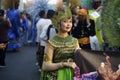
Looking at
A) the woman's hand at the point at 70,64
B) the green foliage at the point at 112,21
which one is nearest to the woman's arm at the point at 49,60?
the woman's hand at the point at 70,64

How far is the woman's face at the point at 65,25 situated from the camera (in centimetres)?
432

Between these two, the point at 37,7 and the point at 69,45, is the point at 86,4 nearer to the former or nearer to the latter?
the point at 37,7

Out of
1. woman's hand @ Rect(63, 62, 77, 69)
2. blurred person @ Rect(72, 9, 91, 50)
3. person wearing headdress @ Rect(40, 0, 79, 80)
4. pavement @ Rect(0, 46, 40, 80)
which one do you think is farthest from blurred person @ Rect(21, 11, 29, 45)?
woman's hand @ Rect(63, 62, 77, 69)

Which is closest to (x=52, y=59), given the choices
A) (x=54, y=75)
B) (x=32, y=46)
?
(x=54, y=75)

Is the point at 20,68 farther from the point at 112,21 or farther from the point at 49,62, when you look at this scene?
the point at 112,21

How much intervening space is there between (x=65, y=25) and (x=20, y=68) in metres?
6.67

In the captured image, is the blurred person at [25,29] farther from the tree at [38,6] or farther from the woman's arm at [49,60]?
the woman's arm at [49,60]

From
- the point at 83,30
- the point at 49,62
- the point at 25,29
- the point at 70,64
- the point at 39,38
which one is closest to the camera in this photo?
the point at 70,64

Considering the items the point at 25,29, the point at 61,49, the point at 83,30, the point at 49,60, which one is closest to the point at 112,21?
the point at 61,49

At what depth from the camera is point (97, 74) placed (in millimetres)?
3709

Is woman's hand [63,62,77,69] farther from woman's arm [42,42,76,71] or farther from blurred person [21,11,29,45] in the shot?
blurred person [21,11,29,45]

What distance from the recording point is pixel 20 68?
10.8 meters

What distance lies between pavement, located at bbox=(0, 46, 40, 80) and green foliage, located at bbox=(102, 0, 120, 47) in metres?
5.70

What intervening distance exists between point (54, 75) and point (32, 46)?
12859mm
